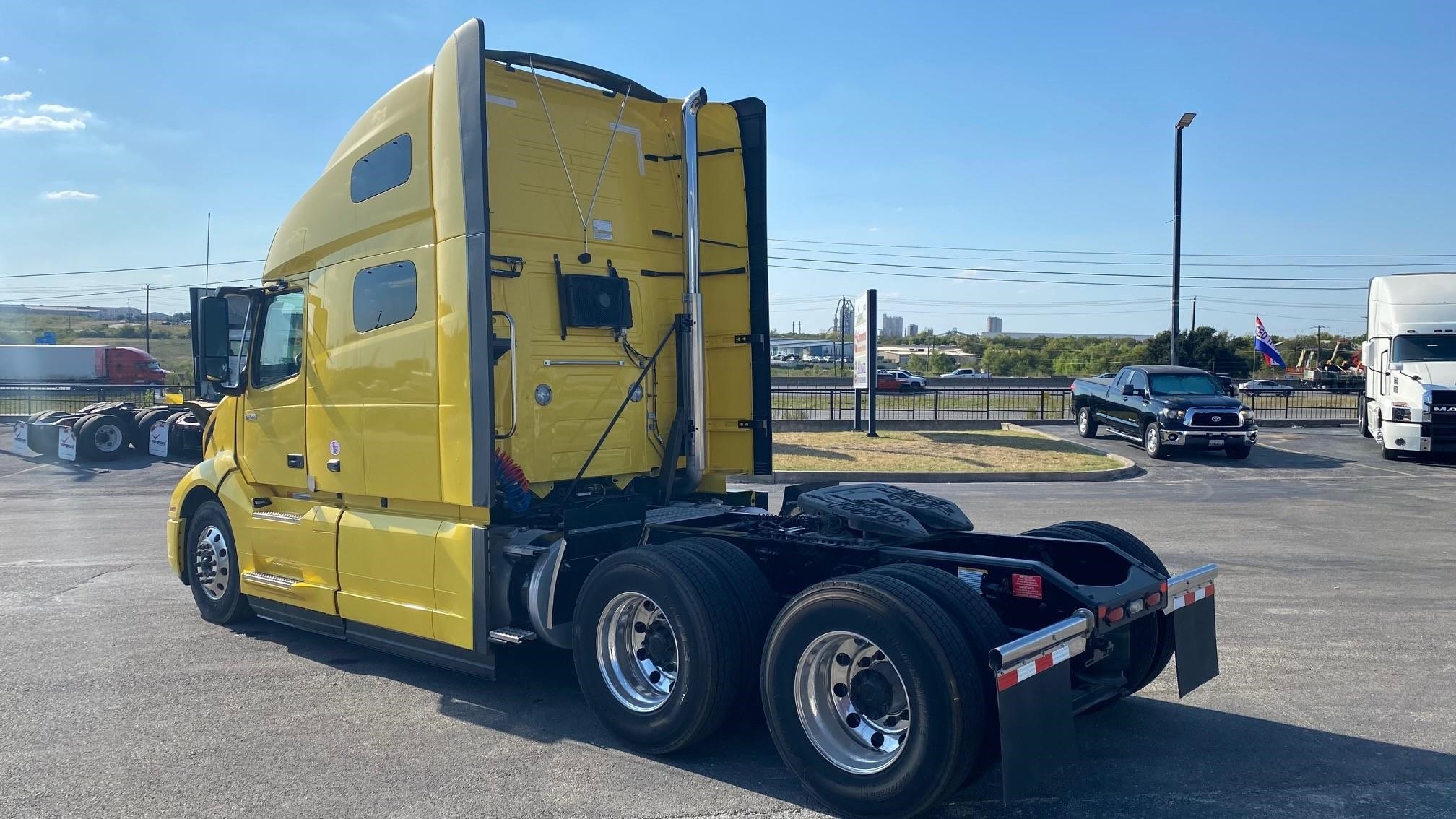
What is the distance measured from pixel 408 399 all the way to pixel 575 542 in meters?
1.30

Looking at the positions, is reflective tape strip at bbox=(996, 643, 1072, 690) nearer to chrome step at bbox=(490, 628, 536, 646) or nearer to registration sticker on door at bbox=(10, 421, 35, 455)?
chrome step at bbox=(490, 628, 536, 646)

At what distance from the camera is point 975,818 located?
413 centimetres

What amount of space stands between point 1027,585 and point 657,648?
1778 mm

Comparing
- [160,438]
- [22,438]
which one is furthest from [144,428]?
[22,438]

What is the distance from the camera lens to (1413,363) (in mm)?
19781

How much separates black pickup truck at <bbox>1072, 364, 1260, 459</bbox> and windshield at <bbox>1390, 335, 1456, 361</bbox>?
2884 mm

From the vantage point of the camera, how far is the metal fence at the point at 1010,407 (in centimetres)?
2944

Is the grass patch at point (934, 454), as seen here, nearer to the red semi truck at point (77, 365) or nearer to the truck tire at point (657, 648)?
the truck tire at point (657, 648)

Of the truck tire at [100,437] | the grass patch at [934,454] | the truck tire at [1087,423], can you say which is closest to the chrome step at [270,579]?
the grass patch at [934,454]

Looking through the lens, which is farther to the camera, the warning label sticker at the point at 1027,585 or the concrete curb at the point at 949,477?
the concrete curb at the point at 949,477

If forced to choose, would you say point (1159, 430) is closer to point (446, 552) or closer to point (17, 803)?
point (446, 552)

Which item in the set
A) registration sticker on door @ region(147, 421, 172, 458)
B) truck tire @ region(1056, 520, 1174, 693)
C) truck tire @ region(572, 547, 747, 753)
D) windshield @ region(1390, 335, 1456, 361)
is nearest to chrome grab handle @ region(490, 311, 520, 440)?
truck tire @ region(572, 547, 747, 753)

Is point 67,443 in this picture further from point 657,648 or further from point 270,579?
point 657,648

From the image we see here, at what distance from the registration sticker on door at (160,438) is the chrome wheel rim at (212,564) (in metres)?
14.8
